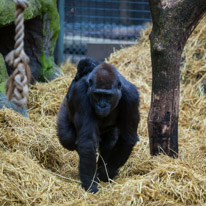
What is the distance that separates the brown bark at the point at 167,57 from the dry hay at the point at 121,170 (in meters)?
0.23

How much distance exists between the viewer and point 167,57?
344 centimetres

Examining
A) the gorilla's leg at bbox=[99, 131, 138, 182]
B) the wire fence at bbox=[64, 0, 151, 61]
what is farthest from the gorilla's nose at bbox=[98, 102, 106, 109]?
the wire fence at bbox=[64, 0, 151, 61]

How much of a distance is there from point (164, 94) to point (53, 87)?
8.57ft

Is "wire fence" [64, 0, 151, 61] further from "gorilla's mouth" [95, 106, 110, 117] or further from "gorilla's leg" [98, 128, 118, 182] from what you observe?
"gorilla's mouth" [95, 106, 110, 117]

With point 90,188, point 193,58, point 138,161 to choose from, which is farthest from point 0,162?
point 193,58

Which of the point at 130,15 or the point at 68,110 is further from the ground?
the point at 130,15

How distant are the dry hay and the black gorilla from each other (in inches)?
6.7

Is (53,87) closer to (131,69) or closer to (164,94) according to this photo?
(131,69)

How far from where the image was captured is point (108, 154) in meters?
3.87

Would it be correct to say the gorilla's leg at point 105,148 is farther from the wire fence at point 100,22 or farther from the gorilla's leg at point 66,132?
the wire fence at point 100,22

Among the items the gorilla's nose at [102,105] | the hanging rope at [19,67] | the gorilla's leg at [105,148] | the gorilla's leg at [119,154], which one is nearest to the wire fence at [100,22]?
the gorilla's leg at [105,148]

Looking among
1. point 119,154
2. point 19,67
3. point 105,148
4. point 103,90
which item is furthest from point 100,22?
point 19,67

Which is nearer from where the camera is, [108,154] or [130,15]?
[108,154]

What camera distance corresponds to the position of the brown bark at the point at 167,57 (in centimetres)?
338
